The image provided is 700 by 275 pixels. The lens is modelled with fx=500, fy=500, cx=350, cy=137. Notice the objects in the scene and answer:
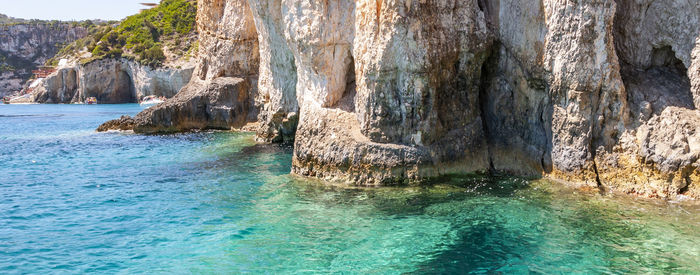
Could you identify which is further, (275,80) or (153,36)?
(153,36)

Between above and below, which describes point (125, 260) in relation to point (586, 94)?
below

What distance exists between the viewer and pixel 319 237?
394 inches

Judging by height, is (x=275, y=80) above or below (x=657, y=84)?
above

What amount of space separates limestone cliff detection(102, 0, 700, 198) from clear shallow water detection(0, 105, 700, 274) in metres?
0.90

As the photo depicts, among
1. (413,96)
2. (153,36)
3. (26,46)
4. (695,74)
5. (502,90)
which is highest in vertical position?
(26,46)

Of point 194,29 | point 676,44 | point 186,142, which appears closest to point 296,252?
point 676,44

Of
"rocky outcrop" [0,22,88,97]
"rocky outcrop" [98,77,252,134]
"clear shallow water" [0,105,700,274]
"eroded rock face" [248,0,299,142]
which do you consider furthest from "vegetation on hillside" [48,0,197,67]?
"rocky outcrop" [0,22,88,97]

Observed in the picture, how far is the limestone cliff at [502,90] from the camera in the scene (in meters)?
11.7

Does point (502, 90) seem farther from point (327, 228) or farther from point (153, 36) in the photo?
point (153, 36)

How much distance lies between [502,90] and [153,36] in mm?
56078

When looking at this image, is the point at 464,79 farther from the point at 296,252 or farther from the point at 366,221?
the point at 296,252

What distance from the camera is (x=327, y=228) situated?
10.5 metres

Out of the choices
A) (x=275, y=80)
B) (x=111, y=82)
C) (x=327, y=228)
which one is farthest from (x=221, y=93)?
(x=111, y=82)

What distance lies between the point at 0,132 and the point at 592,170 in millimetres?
35923
